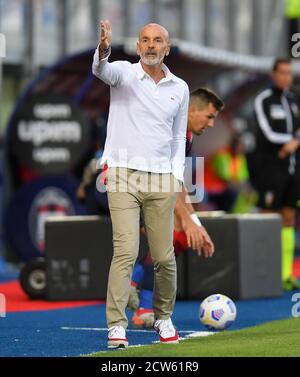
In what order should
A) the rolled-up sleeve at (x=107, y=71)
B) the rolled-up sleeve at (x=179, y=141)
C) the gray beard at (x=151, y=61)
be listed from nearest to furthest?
the rolled-up sleeve at (x=107, y=71) → the gray beard at (x=151, y=61) → the rolled-up sleeve at (x=179, y=141)

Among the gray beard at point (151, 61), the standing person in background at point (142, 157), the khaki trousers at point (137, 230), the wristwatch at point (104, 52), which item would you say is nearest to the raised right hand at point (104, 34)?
the wristwatch at point (104, 52)

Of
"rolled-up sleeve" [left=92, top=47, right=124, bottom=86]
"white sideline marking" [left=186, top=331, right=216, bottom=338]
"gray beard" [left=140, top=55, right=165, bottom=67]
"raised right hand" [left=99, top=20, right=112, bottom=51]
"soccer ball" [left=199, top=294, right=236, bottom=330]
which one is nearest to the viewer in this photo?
"raised right hand" [left=99, top=20, right=112, bottom=51]

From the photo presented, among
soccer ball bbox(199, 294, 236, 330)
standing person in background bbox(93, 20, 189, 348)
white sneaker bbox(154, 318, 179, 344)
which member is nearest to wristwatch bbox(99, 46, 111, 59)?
standing person in background bbox(93, 20, 189, 348)

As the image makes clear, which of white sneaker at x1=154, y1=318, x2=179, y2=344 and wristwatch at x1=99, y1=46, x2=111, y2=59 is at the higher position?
wristwatch at x1=99, y1=46, x2=111, y2=59

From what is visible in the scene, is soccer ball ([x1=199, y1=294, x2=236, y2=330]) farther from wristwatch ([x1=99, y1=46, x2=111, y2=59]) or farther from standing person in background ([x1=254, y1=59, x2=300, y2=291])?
standing person in background ([x1=254, y1=59, x2=300, y2=291])

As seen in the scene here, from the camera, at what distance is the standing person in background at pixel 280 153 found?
13906 millimetres

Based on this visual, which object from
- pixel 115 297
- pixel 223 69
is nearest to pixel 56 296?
pixel 115 297

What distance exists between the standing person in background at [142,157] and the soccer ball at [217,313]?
892mm

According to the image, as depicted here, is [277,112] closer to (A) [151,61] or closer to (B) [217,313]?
(B) [217,313]

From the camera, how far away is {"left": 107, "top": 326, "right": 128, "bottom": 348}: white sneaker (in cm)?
833

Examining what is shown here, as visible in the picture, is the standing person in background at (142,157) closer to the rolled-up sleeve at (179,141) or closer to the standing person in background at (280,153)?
the rolled-up sleeve at (179,141)

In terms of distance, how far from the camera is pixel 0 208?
709 inches
